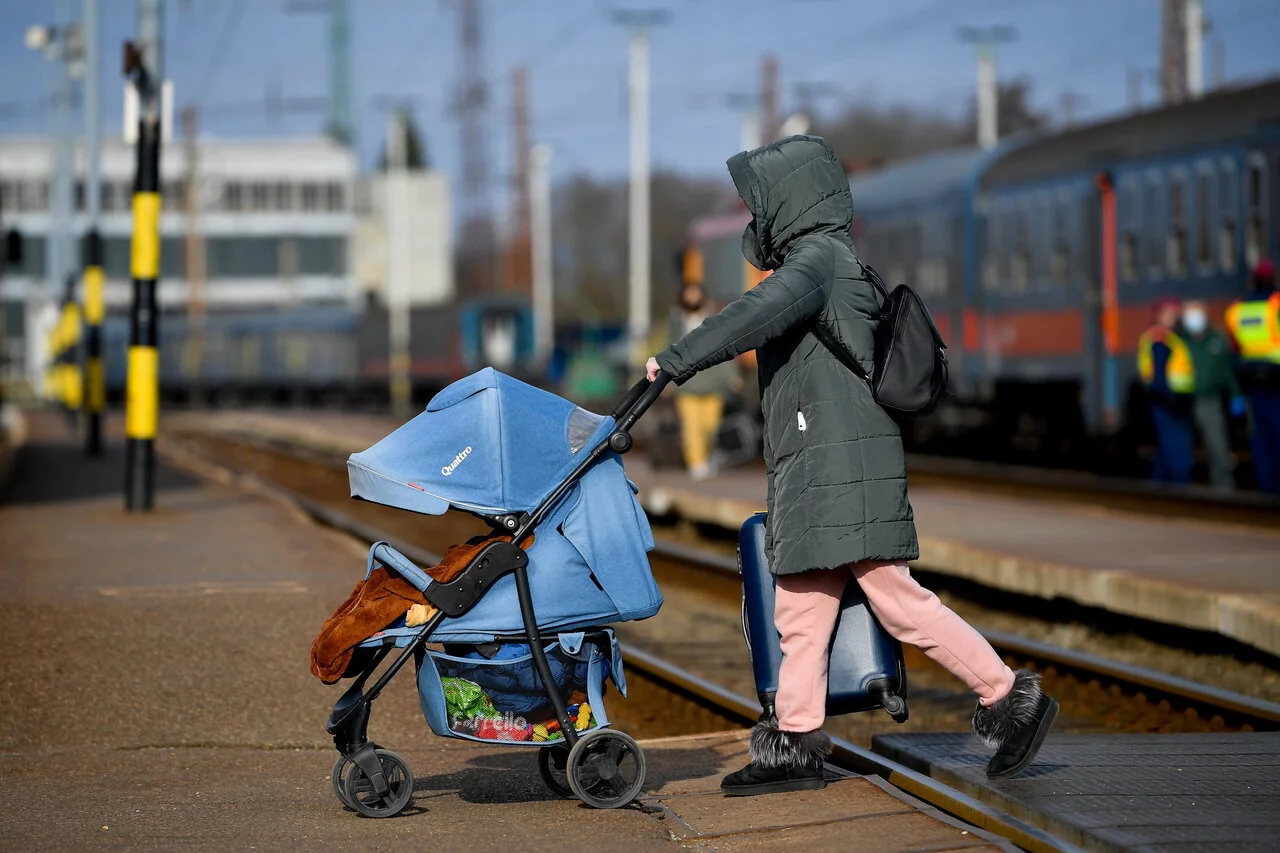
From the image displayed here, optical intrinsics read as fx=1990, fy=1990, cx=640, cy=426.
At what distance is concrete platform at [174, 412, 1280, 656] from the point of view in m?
9.48

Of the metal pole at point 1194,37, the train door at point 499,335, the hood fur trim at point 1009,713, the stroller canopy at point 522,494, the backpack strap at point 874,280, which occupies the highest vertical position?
the metal pole at point 1194,37

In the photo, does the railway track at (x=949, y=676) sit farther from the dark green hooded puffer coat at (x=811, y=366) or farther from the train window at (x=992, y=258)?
the train window at (x=992, y=258)

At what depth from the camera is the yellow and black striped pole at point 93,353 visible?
2855 cm

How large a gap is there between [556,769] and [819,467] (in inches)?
49.8

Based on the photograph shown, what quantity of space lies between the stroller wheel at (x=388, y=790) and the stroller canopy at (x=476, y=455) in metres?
0.74

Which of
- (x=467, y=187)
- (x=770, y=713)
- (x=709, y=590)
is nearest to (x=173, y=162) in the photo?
(x=467, y=187)

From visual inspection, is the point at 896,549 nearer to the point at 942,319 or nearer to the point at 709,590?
the point at 709,590

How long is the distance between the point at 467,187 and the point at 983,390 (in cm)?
3894

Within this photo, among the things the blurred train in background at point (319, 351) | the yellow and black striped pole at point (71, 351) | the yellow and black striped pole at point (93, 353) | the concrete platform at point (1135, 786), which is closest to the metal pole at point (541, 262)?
the blurred train in background at point (319, 351)

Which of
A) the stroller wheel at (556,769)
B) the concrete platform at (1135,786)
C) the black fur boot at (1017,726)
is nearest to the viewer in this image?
the concrete platform at (1135,786)

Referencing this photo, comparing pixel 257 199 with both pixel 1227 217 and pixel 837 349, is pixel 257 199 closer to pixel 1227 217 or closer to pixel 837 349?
pixel 1227 217

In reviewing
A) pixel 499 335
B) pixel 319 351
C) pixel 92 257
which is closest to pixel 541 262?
pixel 499 335

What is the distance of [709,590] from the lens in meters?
13.6

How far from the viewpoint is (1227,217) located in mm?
20297
